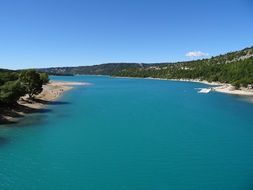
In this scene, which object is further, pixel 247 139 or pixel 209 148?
pixel 247 139

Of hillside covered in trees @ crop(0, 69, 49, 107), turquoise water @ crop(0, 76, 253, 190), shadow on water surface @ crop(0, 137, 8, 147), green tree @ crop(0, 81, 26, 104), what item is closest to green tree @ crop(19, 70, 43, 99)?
hillside covered in trees @ crop(0, 69, 49, 107)

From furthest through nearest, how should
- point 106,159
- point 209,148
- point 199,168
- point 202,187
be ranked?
point 209,148
point 106,159
point 199,168
point 202,187

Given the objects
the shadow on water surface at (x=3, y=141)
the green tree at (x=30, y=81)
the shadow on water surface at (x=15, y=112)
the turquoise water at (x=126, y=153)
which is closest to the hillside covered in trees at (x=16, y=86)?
the green tree at (x=30, y=81)

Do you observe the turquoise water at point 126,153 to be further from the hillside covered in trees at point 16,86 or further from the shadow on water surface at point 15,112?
the hillside covered in trees at point 16,86

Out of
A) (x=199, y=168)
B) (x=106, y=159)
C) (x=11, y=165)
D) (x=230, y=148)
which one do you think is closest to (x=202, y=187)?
(x=199, y=168)

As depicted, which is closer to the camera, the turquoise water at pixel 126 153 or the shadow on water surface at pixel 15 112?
the turquoise water at pixel 126 153

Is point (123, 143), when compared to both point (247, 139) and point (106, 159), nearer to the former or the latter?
point (106, 159)

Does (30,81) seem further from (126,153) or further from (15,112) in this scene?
(126,153)

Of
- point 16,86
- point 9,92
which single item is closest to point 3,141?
point 9,92
